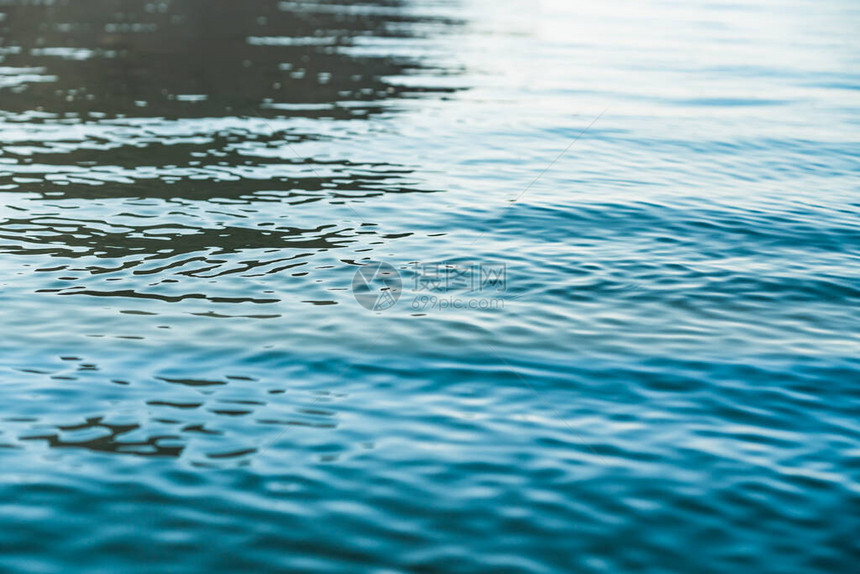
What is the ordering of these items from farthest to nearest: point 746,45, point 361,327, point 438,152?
point 746,45, point 438,152, point 361,327

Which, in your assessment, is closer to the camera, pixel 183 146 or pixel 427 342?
pixel 427 342

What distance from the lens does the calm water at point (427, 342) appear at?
266 inches

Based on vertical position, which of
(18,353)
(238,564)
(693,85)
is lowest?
(238,564)

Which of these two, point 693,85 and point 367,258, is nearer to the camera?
point 367,258

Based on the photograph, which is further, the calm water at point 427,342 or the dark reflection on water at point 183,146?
the dark reflection on water at point 183,146

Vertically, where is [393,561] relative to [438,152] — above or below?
below

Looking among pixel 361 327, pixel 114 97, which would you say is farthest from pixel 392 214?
pixel 114 97

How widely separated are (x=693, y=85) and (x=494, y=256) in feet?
67.2

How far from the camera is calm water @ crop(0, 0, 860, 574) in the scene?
6.76 m

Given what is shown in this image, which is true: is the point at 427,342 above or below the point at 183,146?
below

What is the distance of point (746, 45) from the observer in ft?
142

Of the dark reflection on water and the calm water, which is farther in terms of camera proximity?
the dark reflection on water

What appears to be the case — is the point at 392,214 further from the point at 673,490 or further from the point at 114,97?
the point at 114,97

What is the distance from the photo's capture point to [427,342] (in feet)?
33.5
